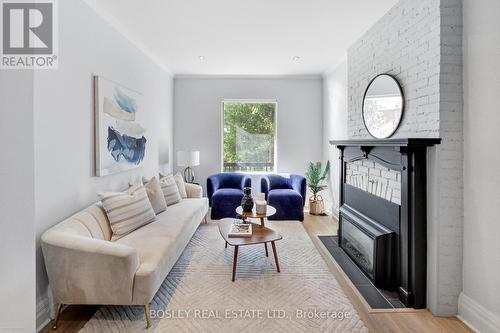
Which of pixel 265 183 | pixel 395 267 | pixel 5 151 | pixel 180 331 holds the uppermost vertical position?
pixel 5 151

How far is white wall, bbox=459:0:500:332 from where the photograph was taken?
1755 mm

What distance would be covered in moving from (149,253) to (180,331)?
62 centimetres

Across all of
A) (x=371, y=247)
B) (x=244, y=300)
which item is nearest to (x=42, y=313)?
(x=244, y=300)

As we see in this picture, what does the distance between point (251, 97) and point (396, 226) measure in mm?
3995

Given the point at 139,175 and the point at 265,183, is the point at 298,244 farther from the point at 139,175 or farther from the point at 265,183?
the point at 139,175

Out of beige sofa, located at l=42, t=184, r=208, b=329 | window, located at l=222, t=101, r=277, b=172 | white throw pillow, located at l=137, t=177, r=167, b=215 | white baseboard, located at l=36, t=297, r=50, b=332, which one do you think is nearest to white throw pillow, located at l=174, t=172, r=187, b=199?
white throw pillow, located at l=137, t=177, r=167, b=215

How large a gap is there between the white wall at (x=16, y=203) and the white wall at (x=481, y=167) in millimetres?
2605

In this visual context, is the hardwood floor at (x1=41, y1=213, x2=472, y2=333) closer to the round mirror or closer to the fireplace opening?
the fireplace opening

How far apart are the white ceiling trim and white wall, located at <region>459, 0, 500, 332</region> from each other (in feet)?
10.5

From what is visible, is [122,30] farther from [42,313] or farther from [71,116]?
[42,313]

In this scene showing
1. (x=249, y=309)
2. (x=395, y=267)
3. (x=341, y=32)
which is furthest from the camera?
(x=341, y=32)

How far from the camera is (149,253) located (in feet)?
7.04

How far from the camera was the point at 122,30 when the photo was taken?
320 cm

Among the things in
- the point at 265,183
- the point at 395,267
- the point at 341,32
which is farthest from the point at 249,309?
the point at 341,32
